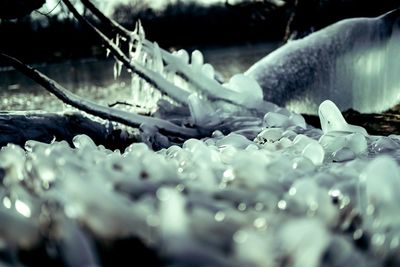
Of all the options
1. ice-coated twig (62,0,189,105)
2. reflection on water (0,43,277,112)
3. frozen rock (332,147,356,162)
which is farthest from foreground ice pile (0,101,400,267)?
ice-coated twig (62,0,189,105)

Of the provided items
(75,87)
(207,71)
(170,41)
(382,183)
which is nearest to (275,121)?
(207,71)

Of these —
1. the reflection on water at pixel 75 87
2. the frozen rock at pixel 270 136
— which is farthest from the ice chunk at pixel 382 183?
the reflection on water at pixel 75 87

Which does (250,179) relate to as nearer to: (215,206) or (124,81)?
(215,206)

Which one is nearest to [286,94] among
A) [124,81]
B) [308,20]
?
[308,20]

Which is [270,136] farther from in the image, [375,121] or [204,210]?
[375,121]

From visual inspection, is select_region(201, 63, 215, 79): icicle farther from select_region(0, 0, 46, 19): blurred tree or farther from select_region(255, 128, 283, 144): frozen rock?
select_region(255, 128, 283, 144): frozen rock

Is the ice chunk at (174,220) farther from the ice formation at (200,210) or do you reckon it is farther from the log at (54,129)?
the log at (54,129)
